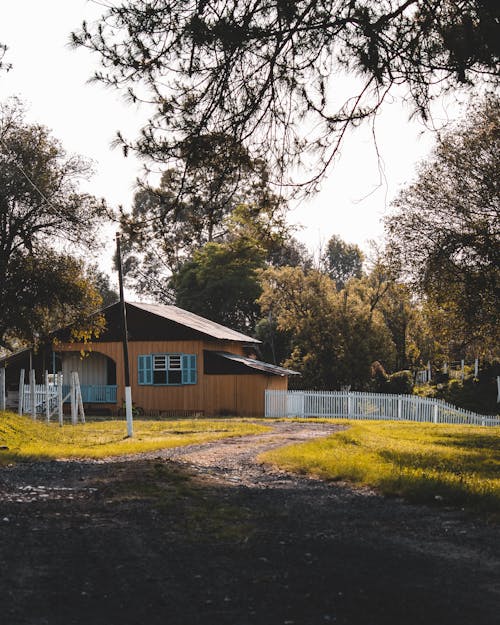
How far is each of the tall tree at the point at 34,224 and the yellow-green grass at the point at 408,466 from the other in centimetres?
1218

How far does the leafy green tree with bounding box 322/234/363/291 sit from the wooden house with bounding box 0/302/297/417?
59.3m

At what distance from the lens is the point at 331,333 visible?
2005 inches

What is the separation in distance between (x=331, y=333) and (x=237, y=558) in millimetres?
44608

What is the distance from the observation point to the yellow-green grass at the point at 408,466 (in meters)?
10.3

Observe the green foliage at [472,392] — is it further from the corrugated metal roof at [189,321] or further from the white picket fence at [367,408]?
the corrugated metal roof at [189,321]

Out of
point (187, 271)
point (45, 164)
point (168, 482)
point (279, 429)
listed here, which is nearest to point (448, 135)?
point (279, 429)

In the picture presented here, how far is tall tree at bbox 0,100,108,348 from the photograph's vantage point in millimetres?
28234

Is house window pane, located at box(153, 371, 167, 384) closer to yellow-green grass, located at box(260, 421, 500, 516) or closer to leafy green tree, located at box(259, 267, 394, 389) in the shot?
leafy green tree, located at box(259, 267, 394, 389)

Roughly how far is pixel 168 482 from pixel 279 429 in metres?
17.6

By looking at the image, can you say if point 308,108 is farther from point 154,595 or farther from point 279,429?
point 279,429

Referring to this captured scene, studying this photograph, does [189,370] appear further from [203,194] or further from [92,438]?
[203,194]

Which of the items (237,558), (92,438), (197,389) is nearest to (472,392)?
(197,389)

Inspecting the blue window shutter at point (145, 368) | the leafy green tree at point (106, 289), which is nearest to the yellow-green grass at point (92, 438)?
the blue window shutter at point (145, 368)

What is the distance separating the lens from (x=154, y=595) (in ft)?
18.1
